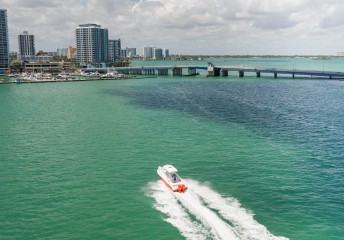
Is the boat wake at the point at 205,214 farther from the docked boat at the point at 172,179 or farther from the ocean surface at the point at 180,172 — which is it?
the docked boat at the point at 172,179

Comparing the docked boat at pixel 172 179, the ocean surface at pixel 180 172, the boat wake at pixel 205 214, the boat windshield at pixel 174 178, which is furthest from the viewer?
the boat windshield at pixel 174 178

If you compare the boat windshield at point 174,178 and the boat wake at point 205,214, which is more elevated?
the boat windshield at point 174,178

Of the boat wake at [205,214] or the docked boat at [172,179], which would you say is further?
the docked boat at [172,179]

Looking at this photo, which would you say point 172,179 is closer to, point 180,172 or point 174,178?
point 174,178

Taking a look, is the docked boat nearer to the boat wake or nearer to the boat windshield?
the boat windshield

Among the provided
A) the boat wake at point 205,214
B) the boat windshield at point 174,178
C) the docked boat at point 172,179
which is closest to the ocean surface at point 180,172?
the boat wake at point 205,214

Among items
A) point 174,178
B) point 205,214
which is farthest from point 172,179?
point 205,214

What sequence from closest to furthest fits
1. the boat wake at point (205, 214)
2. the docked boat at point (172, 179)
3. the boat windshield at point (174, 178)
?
1. the boat wake at point (205, 214)
2. the docked boat at point (172, 179)
3. the boat windshield at point (174, 178)
